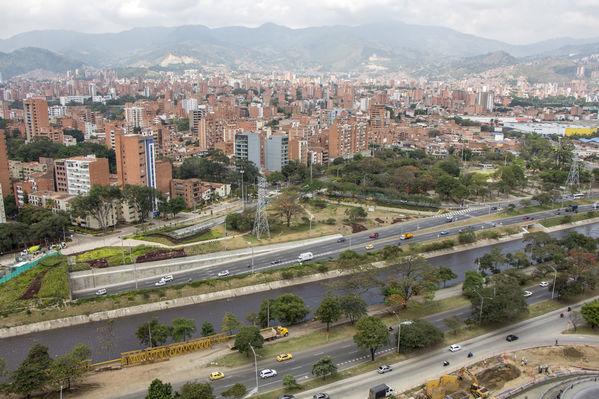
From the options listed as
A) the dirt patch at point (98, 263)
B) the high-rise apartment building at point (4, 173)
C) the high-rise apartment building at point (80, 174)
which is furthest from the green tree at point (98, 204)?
the high-rise apartment building at point (4, 173)

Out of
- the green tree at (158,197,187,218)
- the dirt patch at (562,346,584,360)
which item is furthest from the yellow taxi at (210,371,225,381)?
the green tree at (158,197,187,218)

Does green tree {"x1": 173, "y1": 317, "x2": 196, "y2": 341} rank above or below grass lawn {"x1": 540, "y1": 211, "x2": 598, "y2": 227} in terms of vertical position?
above

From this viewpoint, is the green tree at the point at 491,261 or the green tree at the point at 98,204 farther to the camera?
the green tree at the point at 98,204

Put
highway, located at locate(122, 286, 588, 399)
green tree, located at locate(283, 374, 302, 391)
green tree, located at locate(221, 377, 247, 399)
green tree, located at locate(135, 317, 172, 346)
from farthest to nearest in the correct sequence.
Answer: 1. green tree, located at locate(135, 317, 172, 346)
2. highway, located at locate(122, 286, 588, 399)
3. green tree, located at locate(283, 374, 302, 391)
4. green tree, located at locate(221, 377, 247, 399)

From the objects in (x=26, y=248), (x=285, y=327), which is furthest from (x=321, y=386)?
(x=26, y=248)

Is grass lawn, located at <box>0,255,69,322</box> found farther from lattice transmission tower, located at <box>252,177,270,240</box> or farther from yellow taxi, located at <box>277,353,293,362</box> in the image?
lattice transmission tower, located at <box>252,177,270,240</box>

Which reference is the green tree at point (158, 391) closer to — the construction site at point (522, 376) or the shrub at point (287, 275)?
the construction site at point (522, 376)

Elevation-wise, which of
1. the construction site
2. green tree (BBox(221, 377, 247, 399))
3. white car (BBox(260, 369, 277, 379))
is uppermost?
green tree (BBox(221, 377, 247, 399))
